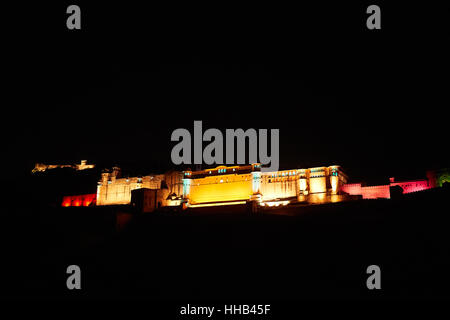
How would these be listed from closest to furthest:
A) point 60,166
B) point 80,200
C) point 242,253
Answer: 1. point 242,253
2. point 80,200
3. point 60,166

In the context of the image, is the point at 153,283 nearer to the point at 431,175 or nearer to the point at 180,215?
the point at 180,215

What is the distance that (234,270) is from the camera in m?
19.3

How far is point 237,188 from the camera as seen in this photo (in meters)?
46.8

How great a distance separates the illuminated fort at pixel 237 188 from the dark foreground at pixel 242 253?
24.4 ft

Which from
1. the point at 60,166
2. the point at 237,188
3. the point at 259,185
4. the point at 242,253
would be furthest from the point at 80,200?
the point at 242,253

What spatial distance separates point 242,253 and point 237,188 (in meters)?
25.3

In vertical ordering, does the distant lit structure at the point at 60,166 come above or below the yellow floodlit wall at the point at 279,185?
above

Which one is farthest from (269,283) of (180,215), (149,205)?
(149,205)

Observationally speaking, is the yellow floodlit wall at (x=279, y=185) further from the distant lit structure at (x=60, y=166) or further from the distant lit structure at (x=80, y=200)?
the distant lit structure at (x=60, y=166)

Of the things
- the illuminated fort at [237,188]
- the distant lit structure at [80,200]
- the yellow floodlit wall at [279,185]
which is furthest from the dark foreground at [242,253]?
the distant lit structure at [80,200]

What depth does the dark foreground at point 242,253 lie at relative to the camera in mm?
17031

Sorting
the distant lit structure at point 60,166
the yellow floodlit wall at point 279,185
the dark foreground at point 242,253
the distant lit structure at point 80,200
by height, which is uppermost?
the distant lit structure at point 60,166

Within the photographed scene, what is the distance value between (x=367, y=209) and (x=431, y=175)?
1278 centimetres

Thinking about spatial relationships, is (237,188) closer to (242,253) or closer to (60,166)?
(242,253)
